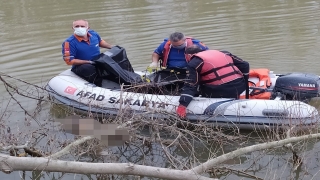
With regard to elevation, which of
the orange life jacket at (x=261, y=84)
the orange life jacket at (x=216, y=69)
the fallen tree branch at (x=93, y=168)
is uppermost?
the orange life jacket at (x=216, y=69)

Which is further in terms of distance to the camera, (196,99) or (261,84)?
(261,84)

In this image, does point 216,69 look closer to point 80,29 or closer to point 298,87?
point 298,87

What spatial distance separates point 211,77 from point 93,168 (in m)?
2.46

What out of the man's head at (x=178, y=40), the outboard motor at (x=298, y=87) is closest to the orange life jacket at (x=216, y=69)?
the outboard motor at (x=298, y=87)

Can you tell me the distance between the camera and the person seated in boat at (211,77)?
220 inches

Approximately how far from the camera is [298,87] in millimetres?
5727

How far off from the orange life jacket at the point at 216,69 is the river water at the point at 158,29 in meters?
2.58

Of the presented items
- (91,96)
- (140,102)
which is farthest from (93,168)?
(91,96)

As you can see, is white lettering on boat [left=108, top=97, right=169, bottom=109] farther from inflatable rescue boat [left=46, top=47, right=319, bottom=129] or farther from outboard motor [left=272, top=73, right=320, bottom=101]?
outboard motor [left=272, top=73, right=320, bottom=101]

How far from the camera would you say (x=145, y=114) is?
16.2 ft

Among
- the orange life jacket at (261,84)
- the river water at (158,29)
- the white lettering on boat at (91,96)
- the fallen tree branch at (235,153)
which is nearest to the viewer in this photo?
the fallen tree branch at (235,153)

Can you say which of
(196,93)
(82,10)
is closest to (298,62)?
(196,93)

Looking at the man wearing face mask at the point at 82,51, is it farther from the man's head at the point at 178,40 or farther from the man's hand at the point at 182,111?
the man's hand at the point at 182,111

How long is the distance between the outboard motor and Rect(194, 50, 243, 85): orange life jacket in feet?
1.78
